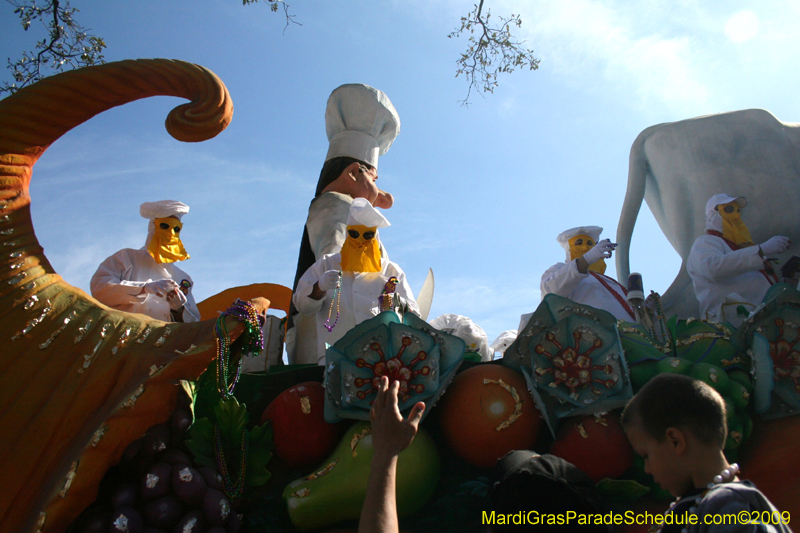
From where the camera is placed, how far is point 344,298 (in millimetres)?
4699

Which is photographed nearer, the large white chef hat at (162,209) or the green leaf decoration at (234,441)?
the green leaf decoration at (234,441)

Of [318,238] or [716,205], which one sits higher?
[318,238]

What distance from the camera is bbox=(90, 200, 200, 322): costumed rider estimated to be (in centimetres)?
415

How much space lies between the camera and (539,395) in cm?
265

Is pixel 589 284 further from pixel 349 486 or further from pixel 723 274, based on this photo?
pixel 349 486

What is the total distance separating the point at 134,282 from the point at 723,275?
168 inches

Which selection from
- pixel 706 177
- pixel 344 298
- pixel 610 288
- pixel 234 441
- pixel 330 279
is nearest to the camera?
pixel 234 441

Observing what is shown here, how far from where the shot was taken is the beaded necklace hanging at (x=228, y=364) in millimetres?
2449

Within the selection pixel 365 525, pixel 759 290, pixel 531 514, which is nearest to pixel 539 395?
pixel 531 514

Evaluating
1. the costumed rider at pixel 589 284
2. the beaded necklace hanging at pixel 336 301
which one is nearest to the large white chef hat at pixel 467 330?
the costumed rider at pixel 589 284

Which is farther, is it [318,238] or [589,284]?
[318,238]

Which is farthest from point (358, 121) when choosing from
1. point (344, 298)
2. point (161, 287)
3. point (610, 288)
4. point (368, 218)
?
point (161, 287)

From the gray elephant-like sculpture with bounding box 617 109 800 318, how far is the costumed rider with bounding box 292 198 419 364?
249 centimetres

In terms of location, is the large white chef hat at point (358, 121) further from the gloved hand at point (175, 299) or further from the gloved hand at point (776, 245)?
the gloved hand at point (776, 245)
